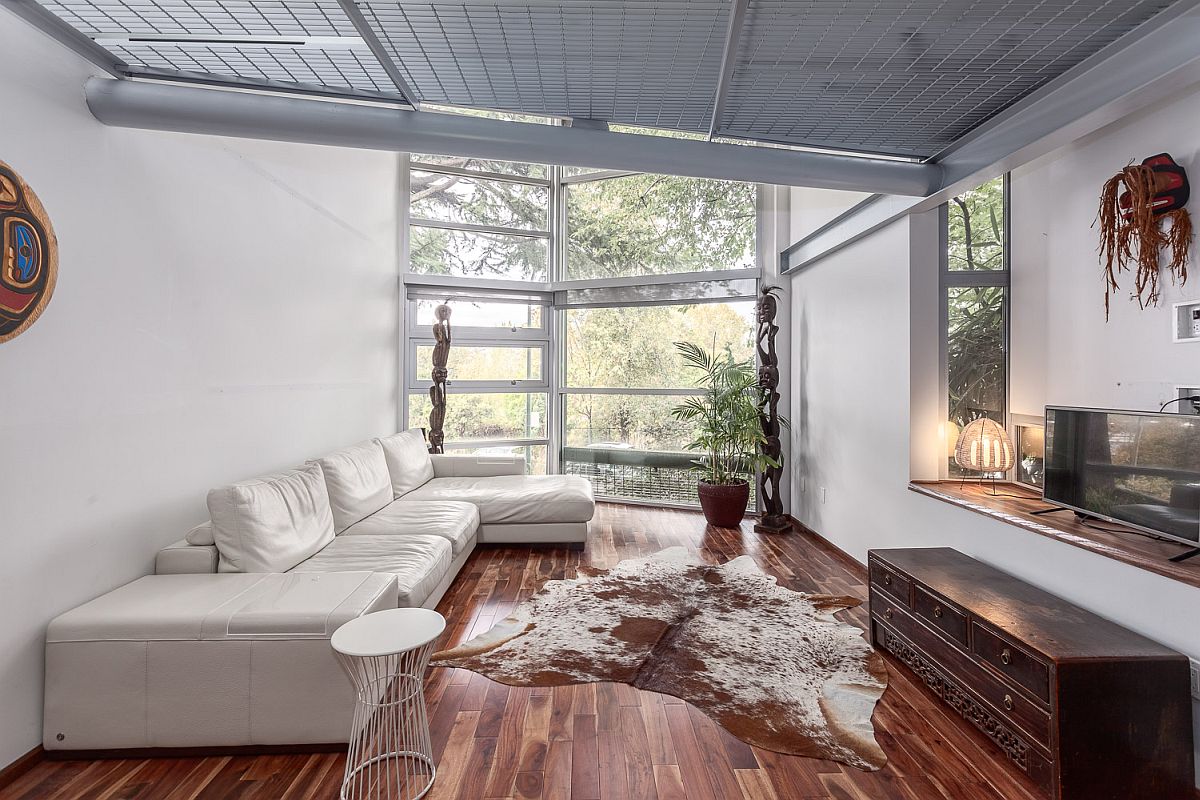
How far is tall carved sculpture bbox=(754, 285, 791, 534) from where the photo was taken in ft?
16.2

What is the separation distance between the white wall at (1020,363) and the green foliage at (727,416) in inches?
19.6

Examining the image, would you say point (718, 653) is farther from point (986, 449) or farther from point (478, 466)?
point (478, 466)

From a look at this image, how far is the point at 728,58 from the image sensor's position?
76.7 inches

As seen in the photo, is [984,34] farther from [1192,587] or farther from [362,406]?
[362,406]

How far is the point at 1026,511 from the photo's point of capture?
8.38 feet

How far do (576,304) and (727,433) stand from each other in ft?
7.00

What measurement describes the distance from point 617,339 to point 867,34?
409cm

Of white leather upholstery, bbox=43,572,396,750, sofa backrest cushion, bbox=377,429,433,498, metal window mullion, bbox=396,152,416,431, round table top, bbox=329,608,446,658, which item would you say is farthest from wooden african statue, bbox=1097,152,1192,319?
metal window mullion, bbox=396,152,416,431

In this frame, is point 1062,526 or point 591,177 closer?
point 1062,526

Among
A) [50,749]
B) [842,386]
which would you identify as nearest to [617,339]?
[842,386]

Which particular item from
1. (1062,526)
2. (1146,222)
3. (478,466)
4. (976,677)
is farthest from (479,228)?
(976,677)

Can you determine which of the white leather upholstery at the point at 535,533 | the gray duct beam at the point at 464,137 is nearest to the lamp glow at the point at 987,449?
the gray duct beam at the point at 464,137

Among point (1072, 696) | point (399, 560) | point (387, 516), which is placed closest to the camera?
point (1072, 696)

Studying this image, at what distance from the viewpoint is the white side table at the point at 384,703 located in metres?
1.75
